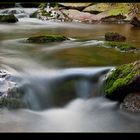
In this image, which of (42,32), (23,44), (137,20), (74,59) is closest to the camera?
(74,59)

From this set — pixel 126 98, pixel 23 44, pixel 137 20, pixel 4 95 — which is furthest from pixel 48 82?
pixel 137 20

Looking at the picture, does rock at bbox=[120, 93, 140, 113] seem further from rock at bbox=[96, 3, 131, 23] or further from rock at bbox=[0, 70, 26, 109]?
rock at bbox=[96, 3, 131, 23]

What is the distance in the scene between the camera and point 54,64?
7402 mm

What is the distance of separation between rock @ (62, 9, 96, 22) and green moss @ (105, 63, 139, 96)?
1282 centimetres

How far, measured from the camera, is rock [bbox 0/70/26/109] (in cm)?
540

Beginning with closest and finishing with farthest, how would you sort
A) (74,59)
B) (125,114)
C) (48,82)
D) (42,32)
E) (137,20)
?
(125,114), (48,82), (74,59), (42,32), (137,20)

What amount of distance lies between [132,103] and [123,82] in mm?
336

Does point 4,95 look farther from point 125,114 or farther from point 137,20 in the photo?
point 137,20

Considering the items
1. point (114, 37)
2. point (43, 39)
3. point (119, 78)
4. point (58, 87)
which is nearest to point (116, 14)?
A: point (114, 37)

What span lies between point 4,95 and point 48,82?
1.06 metres

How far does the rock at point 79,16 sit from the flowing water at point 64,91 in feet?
31.7

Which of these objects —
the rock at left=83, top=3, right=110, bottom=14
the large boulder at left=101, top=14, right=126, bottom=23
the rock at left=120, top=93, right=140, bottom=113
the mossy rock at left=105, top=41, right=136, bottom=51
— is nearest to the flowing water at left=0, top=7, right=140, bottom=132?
the rock at left=120, top=93, right=140, bottom=113

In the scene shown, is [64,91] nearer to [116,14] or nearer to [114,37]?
[114,37]

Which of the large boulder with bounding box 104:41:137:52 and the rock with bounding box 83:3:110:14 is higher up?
the rock with bounding box 83:3:110:14
